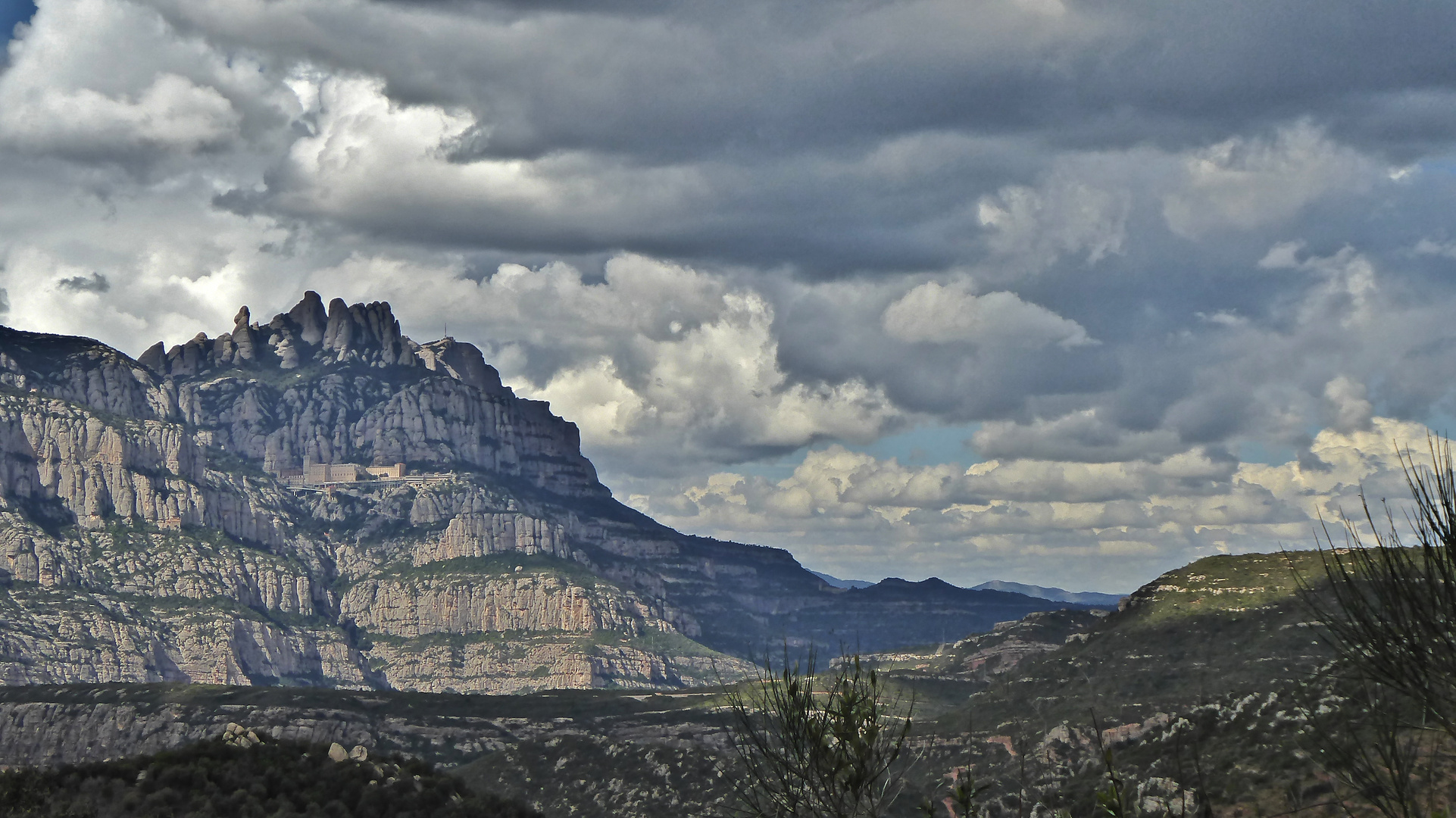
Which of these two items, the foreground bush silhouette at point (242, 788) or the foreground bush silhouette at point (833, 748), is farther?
the foreground bush silhouette at point (242, 788)

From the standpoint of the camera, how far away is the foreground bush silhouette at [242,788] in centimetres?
7412

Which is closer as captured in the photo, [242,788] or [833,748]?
[833,748]

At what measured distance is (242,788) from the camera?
79562 millimetres

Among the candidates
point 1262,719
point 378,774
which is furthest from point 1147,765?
point 378,774

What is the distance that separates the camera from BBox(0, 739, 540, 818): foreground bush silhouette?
243ft

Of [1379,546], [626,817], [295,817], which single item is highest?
[1379,546]

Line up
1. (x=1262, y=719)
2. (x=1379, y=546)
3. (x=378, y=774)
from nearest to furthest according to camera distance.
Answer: (x=1379, y=546)
(x=378, y=774)
(x=1262, y=719)

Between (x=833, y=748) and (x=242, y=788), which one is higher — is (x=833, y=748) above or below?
above

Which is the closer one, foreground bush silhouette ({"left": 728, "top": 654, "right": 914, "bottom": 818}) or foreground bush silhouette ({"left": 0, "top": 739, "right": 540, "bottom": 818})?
foreground bush silhouette ({"left": 728, "top": 654, "right": 914, "bottom": 818})

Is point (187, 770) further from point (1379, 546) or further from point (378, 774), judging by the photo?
point (1379, 546)

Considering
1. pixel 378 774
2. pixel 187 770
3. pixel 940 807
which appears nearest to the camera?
pixel 187 770

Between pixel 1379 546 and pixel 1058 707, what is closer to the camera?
pixel 1379 546

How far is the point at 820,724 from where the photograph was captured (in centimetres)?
4212

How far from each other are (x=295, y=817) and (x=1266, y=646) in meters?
146
